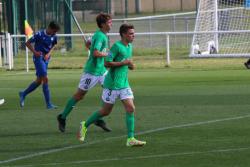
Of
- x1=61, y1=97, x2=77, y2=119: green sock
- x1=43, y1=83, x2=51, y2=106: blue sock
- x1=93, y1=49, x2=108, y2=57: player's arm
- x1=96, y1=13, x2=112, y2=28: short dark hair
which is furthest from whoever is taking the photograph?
x1=43, y1=83, x2=51, y2=106: blue sock

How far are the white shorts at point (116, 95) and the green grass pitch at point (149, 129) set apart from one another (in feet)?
2.10

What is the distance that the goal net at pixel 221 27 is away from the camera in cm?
3231

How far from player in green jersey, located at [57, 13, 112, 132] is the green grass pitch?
25cm

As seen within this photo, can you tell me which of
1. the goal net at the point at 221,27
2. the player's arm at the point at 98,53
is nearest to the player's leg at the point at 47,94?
the player's arm at the point at 98,53

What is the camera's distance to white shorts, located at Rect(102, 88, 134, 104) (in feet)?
37.6

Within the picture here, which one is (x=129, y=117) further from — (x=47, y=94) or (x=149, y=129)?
(x=47, y=94)

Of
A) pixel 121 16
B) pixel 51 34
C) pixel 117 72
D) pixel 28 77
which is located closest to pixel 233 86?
pixel 51 34

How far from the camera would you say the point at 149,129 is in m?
13.2

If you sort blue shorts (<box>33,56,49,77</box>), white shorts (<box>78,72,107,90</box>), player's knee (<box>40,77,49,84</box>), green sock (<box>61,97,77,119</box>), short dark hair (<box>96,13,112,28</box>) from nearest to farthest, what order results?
short dark hair (<box>96,13,112,28</box>)
green sock (<box>61,97,77,119</box>)
white shorts (<box>78,72,107,90</box>)
player's knee (<box>40,77,49,84</box>)
blue shorts (<box>33,56,49,77</box>)

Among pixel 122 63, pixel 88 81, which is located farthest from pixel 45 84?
pixel 122 63

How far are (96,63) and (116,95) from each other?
1.89m

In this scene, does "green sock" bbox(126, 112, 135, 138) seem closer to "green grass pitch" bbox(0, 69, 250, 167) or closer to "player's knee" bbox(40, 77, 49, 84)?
"green grass pitch" bbox(0, 69, 250, 167)

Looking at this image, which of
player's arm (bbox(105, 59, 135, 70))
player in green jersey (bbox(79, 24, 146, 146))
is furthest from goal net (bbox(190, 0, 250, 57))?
player's arm (bbox(105, 59, 135, 70))

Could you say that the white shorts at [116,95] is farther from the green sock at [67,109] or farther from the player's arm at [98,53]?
the green sock at [67,109]
